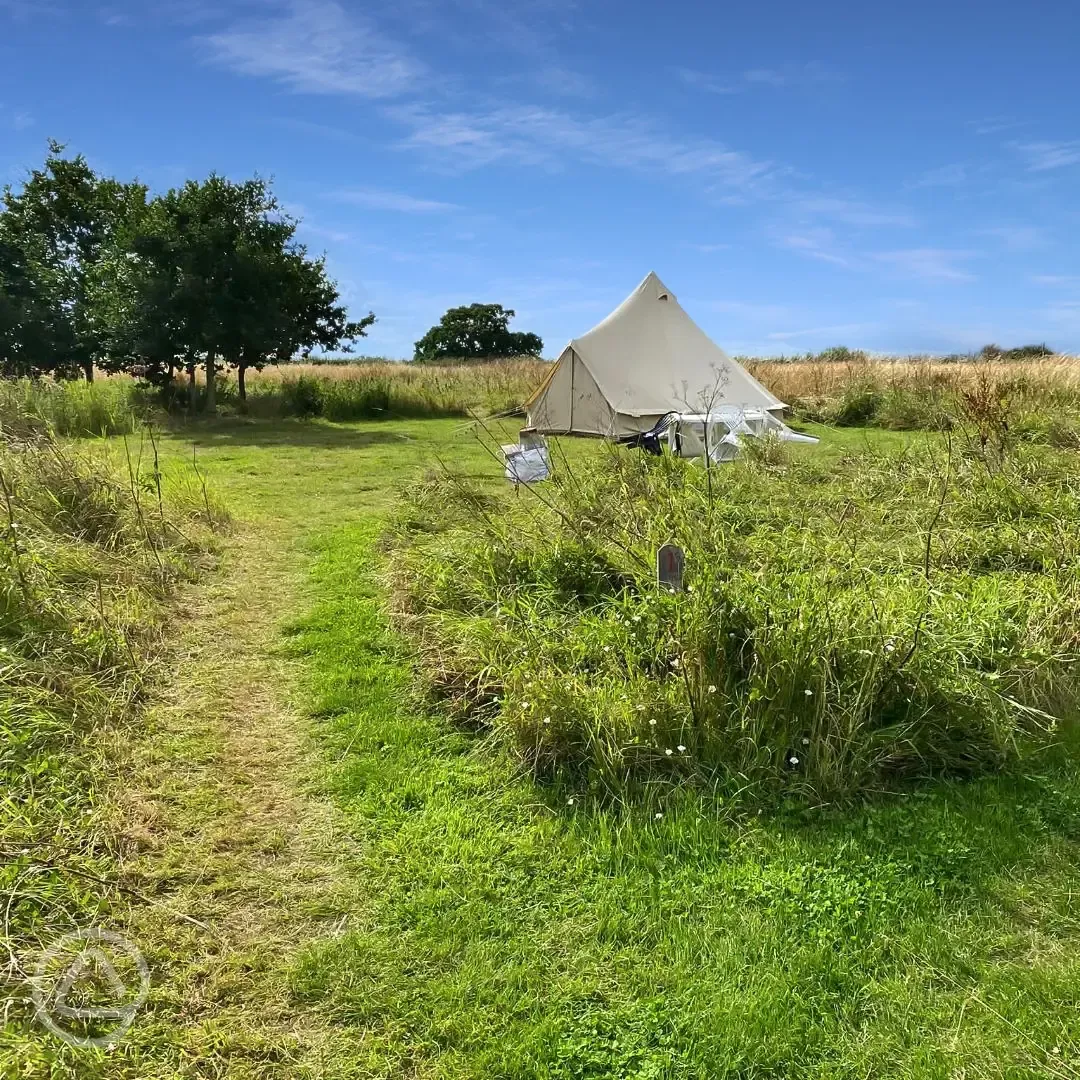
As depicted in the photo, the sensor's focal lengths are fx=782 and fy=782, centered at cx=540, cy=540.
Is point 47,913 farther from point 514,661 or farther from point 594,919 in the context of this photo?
point 514,661

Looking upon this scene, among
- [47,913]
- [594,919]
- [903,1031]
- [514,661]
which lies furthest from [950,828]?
[47,913]

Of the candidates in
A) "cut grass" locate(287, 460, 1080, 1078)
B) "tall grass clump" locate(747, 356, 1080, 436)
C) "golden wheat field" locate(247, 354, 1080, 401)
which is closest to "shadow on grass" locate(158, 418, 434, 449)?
"golden wheat field" locate(247, 354, 1080, 401)

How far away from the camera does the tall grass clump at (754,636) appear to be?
→ 2.92m

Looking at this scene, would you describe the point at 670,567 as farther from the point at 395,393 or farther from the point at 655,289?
the point at 395,393

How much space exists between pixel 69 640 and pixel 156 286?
12046 millimetres

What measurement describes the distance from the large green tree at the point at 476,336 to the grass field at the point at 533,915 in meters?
37.2

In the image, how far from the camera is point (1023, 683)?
10.8 feet

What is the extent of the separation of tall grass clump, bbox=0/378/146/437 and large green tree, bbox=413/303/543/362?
2861 centimetres

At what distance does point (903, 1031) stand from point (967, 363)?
Result: 64.2 feet

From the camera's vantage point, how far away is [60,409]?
930 cm

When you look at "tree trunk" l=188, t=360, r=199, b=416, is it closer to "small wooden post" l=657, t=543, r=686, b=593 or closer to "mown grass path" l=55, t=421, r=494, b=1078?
"mown grass path" l=55, t=421, r=494, b=1078

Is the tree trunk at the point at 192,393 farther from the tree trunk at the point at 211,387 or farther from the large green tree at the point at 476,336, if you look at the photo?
the large green tree at the point at 476,336

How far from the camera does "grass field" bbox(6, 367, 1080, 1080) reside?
1.87 m

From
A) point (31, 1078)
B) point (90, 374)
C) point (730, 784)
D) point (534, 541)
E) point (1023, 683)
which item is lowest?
point (31, 1078)
